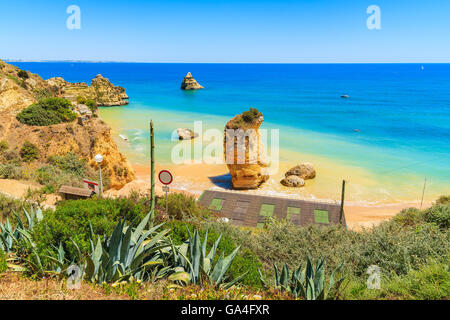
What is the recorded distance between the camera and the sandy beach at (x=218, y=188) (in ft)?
52.4

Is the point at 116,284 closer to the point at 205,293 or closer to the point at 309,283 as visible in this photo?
the point at 205,293

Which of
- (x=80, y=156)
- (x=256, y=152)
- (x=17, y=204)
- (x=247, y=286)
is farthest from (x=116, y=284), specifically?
(x=256, y=152)

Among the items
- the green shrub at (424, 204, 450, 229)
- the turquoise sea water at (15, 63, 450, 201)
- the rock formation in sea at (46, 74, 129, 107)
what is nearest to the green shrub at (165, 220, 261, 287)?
the green shrub at (424, 204, 450, 229)

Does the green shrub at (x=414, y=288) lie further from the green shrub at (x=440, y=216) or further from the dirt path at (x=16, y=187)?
the dirt path at (x=16, y=187)

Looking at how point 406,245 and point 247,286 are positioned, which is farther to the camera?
point 406,245

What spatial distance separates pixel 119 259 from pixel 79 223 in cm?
205

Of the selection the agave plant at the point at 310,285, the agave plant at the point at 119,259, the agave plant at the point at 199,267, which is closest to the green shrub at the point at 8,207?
the agave plant at the point at 119,259

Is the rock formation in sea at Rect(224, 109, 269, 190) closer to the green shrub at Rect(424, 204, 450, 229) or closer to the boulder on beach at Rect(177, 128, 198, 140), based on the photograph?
the green shrub at Rect(424, 204, 450, 229)

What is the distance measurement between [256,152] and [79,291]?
56.3 ft

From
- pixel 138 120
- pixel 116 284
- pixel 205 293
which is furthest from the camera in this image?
pixel 138 120

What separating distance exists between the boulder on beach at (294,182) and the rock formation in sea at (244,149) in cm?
226

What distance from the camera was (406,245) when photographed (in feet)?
21.8

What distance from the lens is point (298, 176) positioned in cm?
2292

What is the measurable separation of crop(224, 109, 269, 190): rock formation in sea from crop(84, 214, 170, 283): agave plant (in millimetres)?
15758
